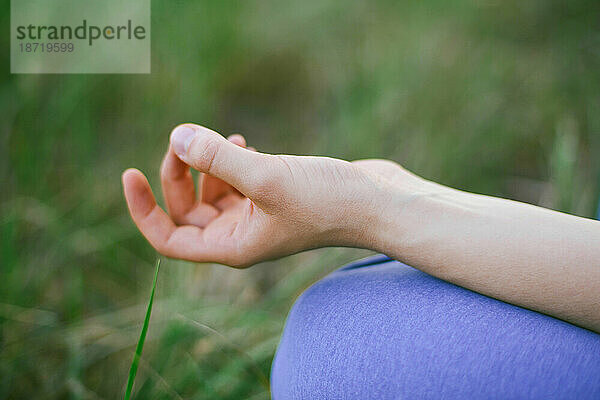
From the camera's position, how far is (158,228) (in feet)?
2.33

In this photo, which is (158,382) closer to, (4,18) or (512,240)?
(512,240)

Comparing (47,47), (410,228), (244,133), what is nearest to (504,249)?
(410,228)

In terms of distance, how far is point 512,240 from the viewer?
0.56m

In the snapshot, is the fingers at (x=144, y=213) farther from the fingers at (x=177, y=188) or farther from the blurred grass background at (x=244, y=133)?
the blurred grass background at (x=244, y=133)

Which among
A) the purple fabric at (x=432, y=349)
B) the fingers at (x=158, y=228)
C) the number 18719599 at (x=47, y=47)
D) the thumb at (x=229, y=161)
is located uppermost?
the number 18719599 at (x=47, y=47)

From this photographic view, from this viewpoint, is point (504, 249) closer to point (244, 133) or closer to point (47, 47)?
point (47, 47)

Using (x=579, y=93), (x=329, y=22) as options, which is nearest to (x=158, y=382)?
(x=329, y=22)

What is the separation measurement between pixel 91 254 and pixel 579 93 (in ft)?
5.14

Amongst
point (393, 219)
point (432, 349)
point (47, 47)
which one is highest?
point (47, 47)

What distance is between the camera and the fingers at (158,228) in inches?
27.2

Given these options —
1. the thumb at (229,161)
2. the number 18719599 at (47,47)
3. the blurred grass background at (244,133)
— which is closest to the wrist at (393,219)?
the thumb at (229,161)

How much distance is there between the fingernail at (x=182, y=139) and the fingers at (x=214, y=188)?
0.17m

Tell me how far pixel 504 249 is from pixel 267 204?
240mm

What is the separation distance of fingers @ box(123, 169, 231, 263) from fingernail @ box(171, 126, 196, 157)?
0.38 feet
